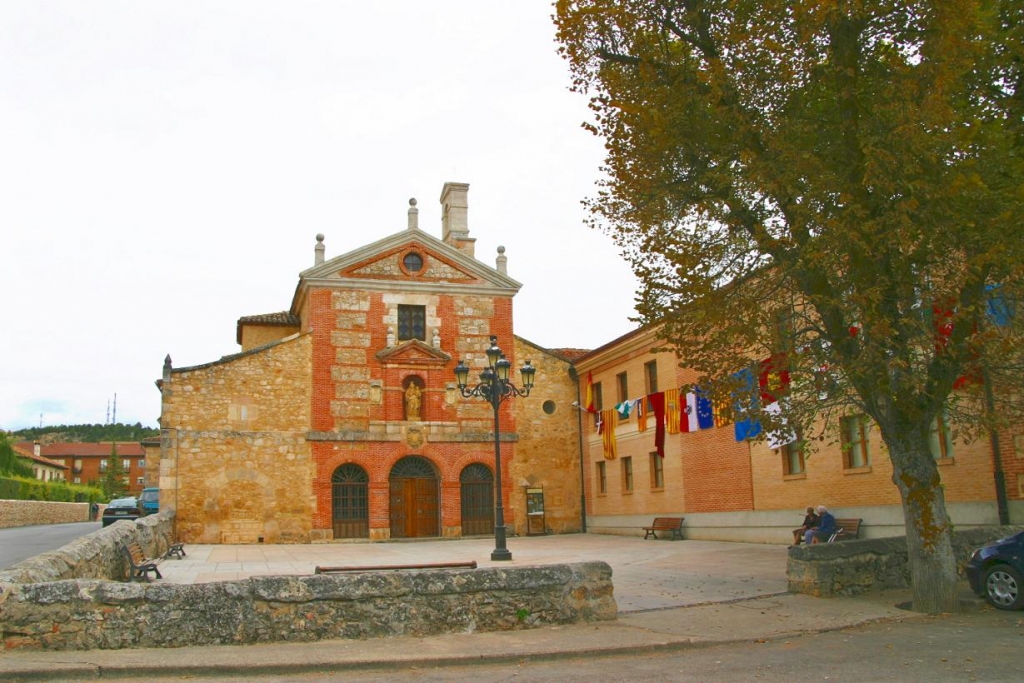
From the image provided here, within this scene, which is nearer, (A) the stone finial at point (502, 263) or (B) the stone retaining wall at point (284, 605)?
A: (B) the stone retaining wall at point (284, 605)

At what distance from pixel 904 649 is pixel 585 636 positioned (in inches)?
126

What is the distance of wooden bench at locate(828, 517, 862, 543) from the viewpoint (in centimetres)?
1758

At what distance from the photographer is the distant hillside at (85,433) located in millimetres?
127062

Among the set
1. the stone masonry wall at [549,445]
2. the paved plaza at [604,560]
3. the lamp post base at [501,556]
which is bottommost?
the paved plaza at [604,560]

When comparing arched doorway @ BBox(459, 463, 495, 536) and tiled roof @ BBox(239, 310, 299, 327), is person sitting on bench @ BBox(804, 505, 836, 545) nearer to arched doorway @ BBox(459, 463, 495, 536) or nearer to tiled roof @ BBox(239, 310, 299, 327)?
arched doorway @ BBox(459, 463, 495, 536)

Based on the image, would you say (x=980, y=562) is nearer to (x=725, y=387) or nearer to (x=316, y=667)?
(x=725, y=387)

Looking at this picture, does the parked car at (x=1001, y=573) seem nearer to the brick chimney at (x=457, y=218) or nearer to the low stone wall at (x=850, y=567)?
the low stone wall at (x=850, y=567)

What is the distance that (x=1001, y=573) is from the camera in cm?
1101

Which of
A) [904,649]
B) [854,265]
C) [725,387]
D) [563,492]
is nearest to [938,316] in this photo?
[854,265]

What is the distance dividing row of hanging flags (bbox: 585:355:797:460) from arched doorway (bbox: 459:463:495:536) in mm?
4376

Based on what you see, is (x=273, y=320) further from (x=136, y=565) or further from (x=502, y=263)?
(x=136, y=565)

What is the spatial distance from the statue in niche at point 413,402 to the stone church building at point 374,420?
7cm

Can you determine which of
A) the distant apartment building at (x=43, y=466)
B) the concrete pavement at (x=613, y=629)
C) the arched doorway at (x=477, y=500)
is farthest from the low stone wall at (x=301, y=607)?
the distant apartment building at (x=43, y=466)

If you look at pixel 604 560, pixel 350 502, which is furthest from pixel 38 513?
pixel 604 560
